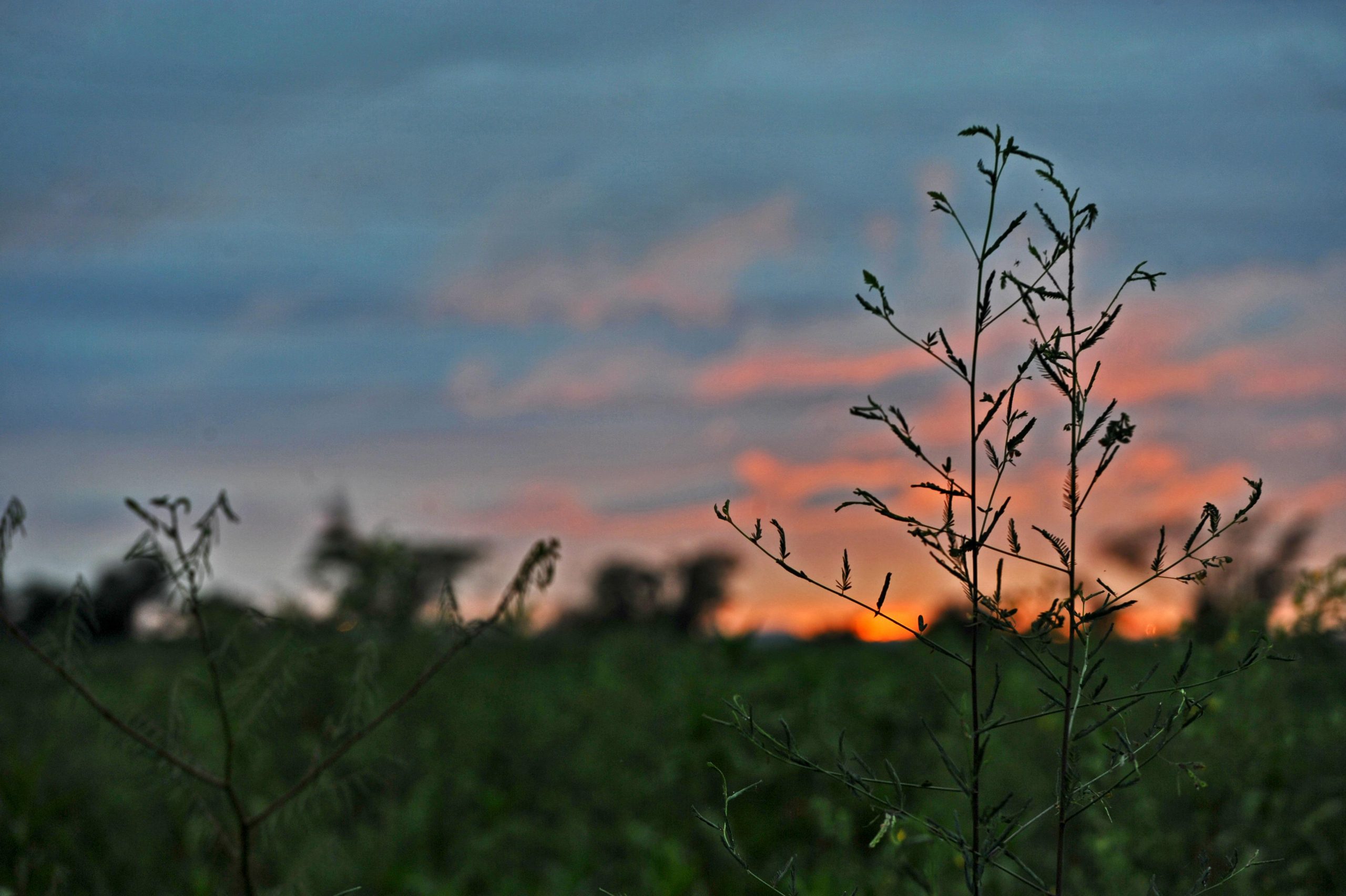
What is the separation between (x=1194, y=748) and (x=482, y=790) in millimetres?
4659

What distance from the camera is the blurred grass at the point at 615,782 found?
3654 millimetres

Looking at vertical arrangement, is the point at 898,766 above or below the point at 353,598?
below

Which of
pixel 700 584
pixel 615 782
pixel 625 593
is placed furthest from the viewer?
pixel 625 593

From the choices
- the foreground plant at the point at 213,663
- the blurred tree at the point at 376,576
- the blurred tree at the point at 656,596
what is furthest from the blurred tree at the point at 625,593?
the foreground plant at the point at 213,663

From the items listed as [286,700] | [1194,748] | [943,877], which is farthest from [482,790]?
[1194,748]

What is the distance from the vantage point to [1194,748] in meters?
4.09

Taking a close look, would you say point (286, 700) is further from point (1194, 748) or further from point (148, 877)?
point (1194, 748)

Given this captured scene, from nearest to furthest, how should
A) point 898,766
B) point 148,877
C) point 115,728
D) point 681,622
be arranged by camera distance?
point 115,728
point 148,877
point 898,766
point 681,622

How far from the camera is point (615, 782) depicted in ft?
22.6

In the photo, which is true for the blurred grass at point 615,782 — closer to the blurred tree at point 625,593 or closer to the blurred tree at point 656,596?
the blurred tree at point 656,596

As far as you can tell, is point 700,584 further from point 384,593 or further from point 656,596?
point 384,593

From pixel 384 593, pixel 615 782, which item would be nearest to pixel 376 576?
pixel 384 593

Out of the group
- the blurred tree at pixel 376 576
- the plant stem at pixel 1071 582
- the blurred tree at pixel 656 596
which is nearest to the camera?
the plant stem at pixel 1071 582

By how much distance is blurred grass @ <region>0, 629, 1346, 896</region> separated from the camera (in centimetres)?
365
